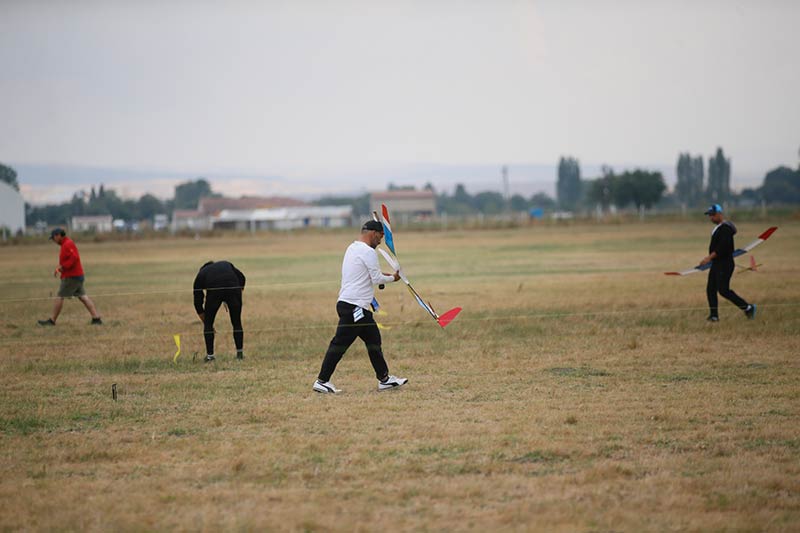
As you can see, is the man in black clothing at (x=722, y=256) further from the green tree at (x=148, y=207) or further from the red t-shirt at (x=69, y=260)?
the green tree at (x=148, y=207)

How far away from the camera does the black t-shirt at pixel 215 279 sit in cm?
1379

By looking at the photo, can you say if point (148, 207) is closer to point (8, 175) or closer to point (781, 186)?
point (8, 175)

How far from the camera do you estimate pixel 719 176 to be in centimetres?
16800

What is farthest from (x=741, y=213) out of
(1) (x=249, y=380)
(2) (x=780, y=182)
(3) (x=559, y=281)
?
(2) (x=780, y=182)

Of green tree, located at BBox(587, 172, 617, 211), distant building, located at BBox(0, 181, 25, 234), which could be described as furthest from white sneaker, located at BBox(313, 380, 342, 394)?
green tree, located at BBox(587, 172, 617, 211)

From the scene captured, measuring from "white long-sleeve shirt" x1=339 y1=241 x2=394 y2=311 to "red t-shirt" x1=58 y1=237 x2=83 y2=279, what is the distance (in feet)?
32.2

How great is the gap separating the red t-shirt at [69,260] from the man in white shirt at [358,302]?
976cm

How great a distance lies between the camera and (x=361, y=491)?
709 centimetres

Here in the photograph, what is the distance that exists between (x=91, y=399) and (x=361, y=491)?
544 cm

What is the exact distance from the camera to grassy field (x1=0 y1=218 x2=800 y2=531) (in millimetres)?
6688

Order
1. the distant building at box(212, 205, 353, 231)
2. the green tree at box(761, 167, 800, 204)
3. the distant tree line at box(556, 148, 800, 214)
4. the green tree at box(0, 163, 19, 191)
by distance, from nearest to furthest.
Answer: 1. the green tree at box(0, 163, 19, 191)
2. the distant tree line at box(556, 148, 800, 214)
3. the distant building at box(212, 205, 353, 231)
4. the green tree at box(761, 167, 800, 204)

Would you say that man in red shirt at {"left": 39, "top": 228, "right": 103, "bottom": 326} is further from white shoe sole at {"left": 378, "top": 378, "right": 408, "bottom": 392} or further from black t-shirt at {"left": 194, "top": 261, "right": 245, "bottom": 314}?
white shoe sole at {"left": 378, "top": 378, "right": 408, "bottom": 392}

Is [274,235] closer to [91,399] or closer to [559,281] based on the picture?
[559,281]

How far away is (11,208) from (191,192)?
116854 mm
